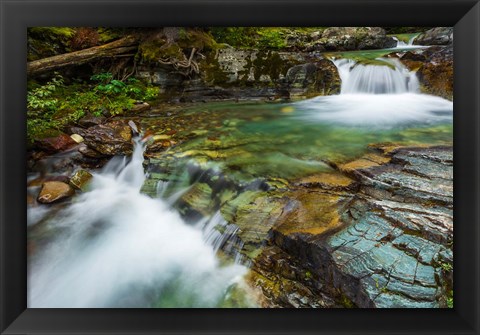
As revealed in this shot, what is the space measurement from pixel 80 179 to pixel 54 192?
0.21 metres

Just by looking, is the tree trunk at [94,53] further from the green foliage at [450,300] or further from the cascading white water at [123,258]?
the green foliage at [450,300]

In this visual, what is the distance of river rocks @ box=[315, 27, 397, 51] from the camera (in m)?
2.68

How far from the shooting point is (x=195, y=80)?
3088 millimetres

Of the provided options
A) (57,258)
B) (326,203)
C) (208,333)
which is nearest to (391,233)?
(326,203)

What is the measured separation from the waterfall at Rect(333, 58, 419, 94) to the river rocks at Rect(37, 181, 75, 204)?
2.80 metres

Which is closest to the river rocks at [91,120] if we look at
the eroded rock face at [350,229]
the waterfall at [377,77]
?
the eroded rock face at [350,229]

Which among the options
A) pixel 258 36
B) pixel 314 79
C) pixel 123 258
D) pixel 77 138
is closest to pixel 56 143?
pixel 77 138

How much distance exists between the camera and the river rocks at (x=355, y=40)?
2680mm

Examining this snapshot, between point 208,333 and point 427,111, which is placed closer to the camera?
point 208,333

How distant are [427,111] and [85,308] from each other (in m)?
3.07

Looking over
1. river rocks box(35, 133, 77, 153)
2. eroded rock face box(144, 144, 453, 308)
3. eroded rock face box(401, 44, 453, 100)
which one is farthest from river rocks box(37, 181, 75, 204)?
eroded rock face box(401, 44, 453, 100)

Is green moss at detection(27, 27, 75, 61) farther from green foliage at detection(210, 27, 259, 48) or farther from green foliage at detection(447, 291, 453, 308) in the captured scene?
green foliage at detection(447, 291, 453, 308)

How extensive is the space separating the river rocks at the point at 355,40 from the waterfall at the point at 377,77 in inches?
5.7
